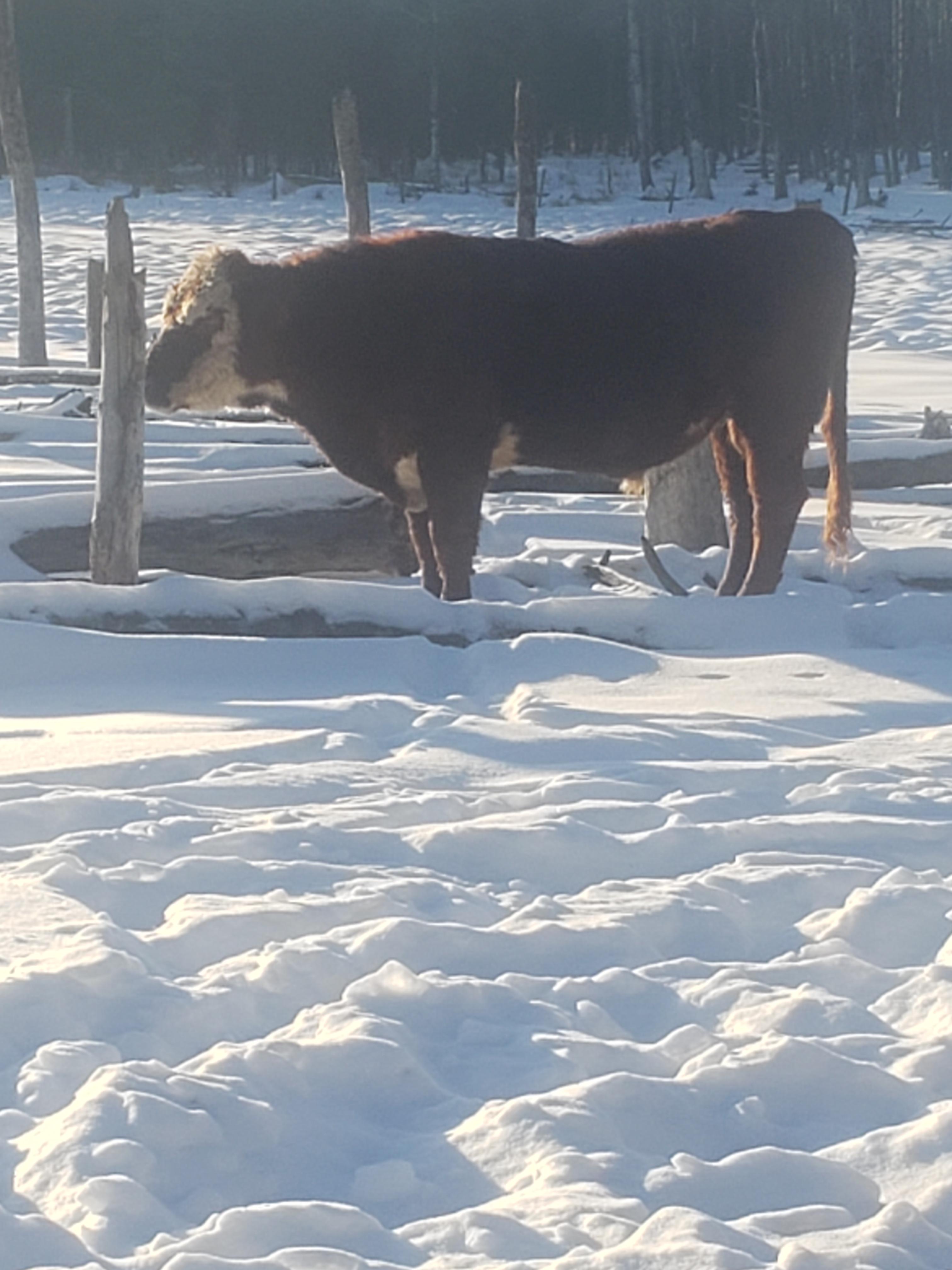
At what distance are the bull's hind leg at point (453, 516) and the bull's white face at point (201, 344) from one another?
817 mm

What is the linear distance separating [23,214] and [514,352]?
991cm

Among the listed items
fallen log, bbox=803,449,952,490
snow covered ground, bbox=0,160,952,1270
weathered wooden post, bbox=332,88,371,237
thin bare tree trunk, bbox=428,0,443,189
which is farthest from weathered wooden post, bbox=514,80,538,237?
thin bare tree trunk, bbox=428,0,443,189

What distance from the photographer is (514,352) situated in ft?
21.0

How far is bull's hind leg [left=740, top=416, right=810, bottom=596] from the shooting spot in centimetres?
678

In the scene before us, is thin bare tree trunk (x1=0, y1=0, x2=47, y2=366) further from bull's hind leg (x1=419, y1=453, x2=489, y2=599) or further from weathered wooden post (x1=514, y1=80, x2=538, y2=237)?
bull's hind leg (x1=419, y1=453, x2=489, y2=599)

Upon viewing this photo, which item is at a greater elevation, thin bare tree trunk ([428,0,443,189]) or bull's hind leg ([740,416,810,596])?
thin bare tree trunk ([428,0,443,189])

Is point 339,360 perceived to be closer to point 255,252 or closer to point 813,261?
point 813,261

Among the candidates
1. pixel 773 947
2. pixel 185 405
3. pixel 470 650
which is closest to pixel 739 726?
pixel 470 650

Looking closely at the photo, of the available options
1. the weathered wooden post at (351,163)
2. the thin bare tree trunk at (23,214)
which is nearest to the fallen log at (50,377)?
the thin bare tree trunk at (23,214)

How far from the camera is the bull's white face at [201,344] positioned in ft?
21.4

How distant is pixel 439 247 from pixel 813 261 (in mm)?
1497

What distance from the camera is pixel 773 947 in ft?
10.2

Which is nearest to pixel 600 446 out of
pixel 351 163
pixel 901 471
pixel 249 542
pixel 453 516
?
pixel 453 516

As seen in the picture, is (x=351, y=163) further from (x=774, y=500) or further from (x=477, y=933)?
(x=477, y=933)
